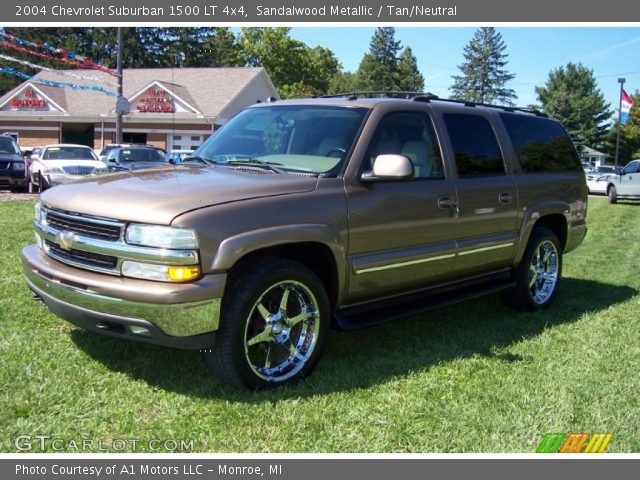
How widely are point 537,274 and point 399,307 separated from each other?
2.31m

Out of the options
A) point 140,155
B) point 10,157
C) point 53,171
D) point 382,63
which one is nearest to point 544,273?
point 53,171

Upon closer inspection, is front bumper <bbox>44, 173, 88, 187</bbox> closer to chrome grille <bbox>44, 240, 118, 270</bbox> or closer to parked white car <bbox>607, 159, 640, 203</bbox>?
chrome grille <bbox>44, 240, 118, 270</bbox>

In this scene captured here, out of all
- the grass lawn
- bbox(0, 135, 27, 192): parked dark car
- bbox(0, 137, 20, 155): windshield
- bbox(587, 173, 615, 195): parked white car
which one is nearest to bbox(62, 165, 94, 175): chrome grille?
bbox(0, 135, 27, 192): parked dark car

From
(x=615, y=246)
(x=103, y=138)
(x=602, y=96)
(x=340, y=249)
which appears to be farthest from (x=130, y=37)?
(x=340, y=249)

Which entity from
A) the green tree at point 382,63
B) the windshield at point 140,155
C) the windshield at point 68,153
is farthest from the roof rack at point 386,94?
the green tree at point 382,63

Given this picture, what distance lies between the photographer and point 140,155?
18938mm

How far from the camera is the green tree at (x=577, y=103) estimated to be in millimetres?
67938

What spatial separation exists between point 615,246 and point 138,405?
949 centimetres

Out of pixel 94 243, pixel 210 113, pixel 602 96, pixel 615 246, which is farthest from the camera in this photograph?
pixel 602 96

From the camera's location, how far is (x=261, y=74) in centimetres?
3775

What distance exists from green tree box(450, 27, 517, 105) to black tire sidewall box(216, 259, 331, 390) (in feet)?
287

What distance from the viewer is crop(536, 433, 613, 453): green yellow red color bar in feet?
11.1

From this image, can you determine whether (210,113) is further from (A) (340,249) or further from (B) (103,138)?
(A) (340,249)

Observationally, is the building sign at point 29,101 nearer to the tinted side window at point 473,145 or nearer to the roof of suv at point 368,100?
the roof of suv at point 368,100
